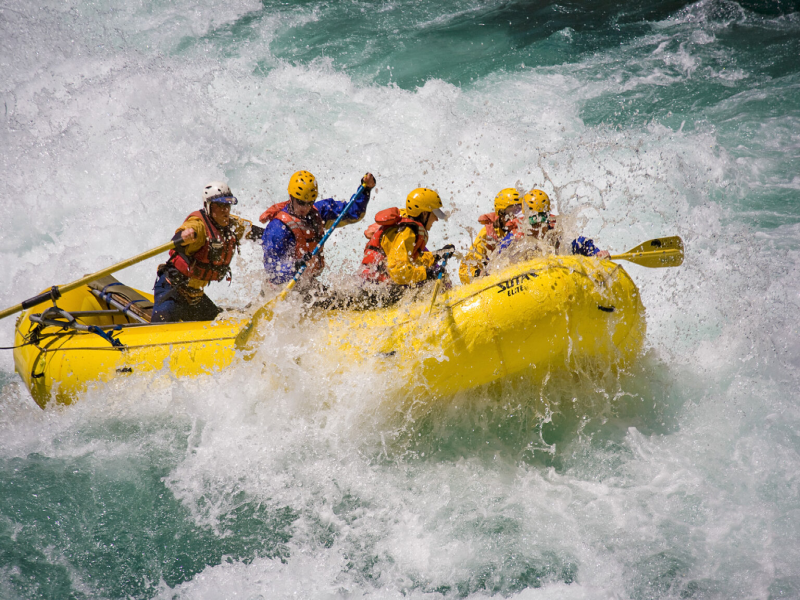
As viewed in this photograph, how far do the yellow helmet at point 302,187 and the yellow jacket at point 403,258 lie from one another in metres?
0.58

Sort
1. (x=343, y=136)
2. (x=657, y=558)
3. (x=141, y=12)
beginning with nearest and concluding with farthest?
(x=657, y=558) → (x=343, y=136) → (x=141, y=12)

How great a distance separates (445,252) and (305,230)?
96 cm

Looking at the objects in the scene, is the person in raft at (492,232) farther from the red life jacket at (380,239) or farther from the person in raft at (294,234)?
the person in raft at (294,234)


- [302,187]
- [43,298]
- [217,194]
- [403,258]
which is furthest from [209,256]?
[403,258]

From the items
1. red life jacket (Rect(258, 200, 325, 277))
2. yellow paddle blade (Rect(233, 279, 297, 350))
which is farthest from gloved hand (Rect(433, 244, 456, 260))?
yellow paddle blade (Rect(233, 279, 297, 350))

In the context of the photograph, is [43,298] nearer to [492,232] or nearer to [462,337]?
[462,337]

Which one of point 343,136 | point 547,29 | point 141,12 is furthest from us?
point 141,12

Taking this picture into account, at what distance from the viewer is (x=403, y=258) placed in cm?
368

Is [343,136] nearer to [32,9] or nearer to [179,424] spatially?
[179,424]

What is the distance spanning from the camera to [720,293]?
548 centimetres

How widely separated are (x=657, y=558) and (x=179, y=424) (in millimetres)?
3198

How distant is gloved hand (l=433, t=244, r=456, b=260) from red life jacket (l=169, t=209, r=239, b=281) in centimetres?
147

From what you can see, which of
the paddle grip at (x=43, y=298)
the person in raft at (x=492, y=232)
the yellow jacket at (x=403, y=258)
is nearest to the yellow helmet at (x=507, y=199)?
the person in raft at (x=492, y=232)

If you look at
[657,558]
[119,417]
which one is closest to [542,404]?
[657,558]
